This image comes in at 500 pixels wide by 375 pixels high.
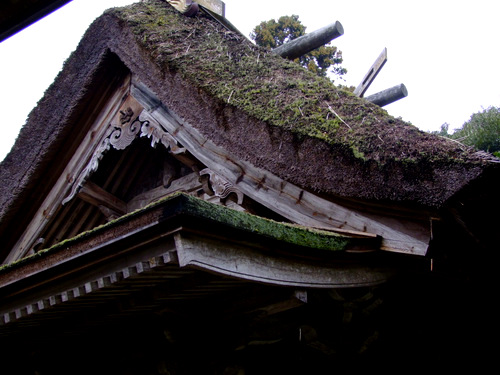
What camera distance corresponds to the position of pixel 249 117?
302 centimetres

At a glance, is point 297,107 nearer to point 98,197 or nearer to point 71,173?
point 98,197

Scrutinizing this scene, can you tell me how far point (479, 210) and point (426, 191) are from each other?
0.39 meters

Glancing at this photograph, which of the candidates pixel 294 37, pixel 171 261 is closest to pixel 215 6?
pixel 171 261

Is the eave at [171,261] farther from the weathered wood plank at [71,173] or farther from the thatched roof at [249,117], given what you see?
the weathered wood plank at [71,173]

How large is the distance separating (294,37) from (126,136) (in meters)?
11.4

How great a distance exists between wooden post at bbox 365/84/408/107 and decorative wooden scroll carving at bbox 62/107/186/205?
3018 millimetres

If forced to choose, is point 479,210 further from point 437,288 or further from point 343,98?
point 343,98

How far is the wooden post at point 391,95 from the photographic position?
5.72 m

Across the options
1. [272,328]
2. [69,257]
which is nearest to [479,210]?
[272,328]

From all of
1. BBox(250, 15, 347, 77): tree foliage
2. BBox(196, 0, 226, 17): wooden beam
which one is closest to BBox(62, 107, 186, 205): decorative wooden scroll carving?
BBox(196, 0, 226, 17): wooden beam

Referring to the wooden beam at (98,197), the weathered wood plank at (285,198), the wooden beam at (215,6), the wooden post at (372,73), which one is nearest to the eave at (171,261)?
the weathered wood plank at (285,198)

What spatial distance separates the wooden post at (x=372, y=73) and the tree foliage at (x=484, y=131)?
850 centimetres

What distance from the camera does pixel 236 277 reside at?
2043 mm

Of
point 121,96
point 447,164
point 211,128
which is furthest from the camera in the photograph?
point 121,96
